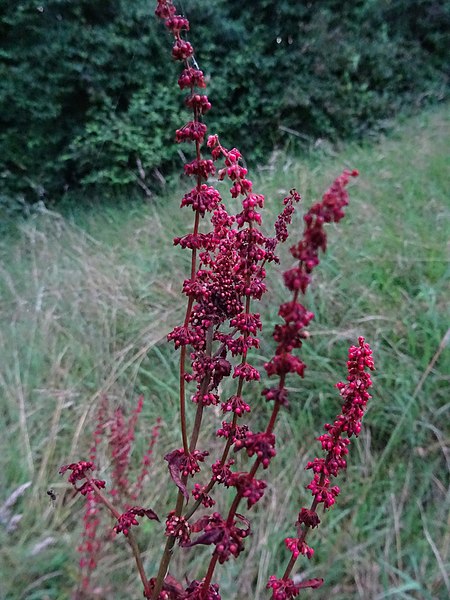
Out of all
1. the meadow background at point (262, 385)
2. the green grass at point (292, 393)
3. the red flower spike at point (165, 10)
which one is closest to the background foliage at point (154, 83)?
the meadow background at point (262, 385)

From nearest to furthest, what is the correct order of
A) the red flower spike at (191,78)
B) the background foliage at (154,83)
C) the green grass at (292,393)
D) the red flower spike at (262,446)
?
the red flower spike at (262,446) < the red flower spike at (191,78) < the green grass at (292,393) < the background foliage at (154,83)

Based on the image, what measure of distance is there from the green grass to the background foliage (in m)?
1.97

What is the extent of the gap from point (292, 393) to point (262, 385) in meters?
0.13

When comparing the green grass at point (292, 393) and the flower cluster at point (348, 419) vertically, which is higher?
the flower cluster at point (348, 419)

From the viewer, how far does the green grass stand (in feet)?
6.34

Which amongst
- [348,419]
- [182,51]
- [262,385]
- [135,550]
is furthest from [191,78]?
[262,385]

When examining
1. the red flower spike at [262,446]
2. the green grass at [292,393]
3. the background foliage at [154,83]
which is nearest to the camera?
the red flower spike at [262,446]

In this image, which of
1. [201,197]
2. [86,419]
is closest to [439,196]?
[86,419]

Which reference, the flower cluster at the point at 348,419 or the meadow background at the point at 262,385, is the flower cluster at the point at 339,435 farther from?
the meadow background at the point at 262,385

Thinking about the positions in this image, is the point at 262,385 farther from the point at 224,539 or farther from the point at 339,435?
the point at 224,539

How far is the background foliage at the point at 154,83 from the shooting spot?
16.9 feet

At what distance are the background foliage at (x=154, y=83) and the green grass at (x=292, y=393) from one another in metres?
1.97

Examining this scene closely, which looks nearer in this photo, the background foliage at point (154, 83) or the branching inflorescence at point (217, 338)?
the branching inflorescence at point (217, 338)

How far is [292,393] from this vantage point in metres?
2.46
